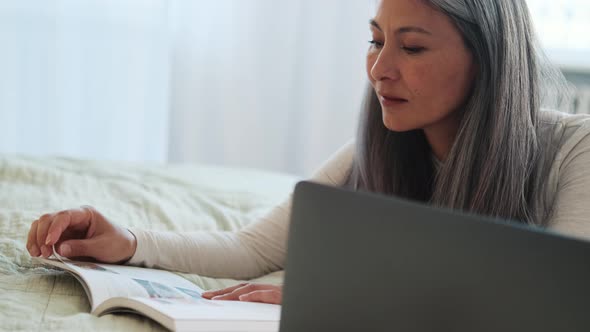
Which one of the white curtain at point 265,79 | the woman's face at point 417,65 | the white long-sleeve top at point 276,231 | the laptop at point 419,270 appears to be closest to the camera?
the laptop at point 419,270

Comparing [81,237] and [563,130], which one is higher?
[563,130]

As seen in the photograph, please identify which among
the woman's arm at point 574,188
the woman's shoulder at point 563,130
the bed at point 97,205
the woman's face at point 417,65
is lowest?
the bed at point 97,205

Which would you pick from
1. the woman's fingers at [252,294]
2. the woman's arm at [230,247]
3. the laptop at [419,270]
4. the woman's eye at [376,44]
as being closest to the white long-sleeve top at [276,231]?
the woman's arm at [230,247]

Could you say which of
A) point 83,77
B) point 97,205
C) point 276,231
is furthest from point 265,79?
point 276,231

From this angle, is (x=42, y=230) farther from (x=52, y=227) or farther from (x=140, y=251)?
(x=140, y=251)

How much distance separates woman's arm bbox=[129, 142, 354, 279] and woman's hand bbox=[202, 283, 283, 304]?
18 centimetres

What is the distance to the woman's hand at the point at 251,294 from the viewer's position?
0.92 m

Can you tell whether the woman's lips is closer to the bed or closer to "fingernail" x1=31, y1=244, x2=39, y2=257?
the bed

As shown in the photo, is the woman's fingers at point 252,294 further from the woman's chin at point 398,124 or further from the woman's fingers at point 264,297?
the woman's chin at point 398,124

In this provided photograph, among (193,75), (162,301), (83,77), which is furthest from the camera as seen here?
(193,75)

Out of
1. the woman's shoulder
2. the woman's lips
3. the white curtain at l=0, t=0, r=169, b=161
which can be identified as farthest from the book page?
the white curtain at l=0, t=0, r=169, b=161

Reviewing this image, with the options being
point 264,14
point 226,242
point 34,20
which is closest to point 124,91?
point 34,20

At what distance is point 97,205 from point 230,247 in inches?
14.5

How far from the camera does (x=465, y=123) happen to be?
43.6 inches
